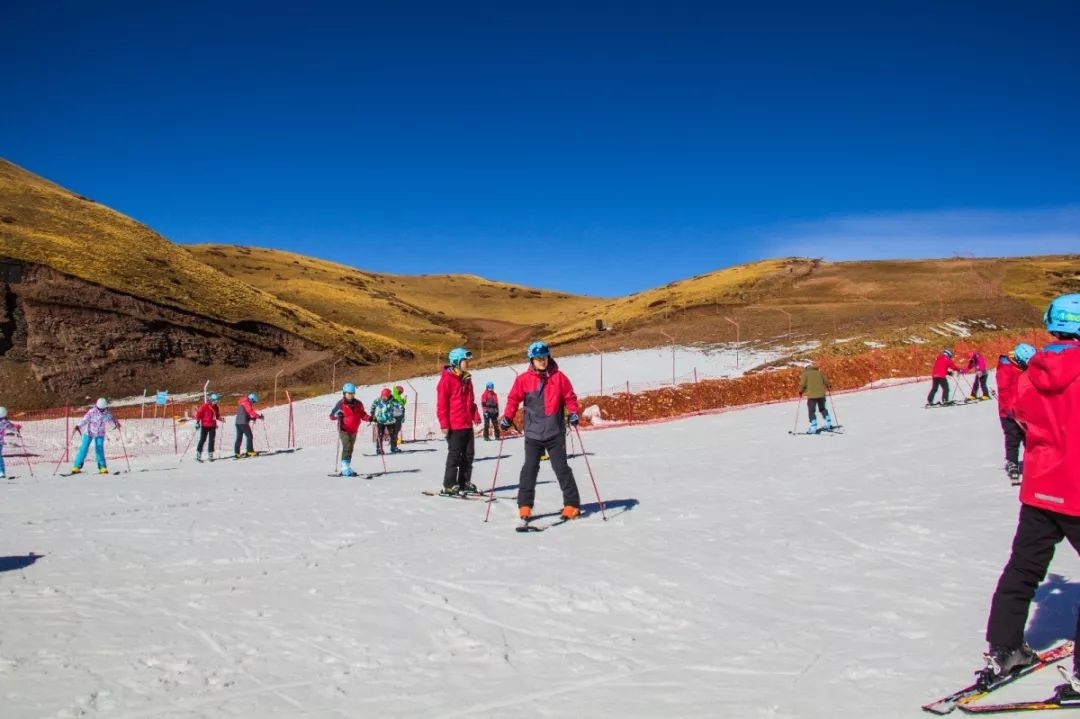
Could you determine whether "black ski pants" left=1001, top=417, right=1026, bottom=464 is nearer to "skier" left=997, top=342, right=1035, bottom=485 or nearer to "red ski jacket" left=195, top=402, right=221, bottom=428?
"skier" left=997, top=342, right=1035, bottom=485

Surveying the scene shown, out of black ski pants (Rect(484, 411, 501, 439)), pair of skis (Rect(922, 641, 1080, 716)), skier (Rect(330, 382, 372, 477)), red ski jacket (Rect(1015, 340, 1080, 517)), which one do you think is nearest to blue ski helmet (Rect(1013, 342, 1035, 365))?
red ski jacket (Rect(1015, 340, 1080, 517))

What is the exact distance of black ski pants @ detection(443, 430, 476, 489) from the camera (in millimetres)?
11883

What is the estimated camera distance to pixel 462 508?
10.7m

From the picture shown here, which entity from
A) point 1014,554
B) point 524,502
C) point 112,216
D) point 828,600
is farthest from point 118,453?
point 112,216

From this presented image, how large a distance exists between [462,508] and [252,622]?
5.18 meters

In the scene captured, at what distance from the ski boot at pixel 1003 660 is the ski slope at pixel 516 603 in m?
0.12

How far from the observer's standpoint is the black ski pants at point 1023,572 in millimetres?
4129

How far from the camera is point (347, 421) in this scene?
15523 mm

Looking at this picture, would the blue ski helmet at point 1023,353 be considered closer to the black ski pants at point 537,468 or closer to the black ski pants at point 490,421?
the black ski pants at point 537,468

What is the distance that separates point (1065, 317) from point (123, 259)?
221 ft

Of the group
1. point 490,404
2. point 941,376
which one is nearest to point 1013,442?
point 941,376

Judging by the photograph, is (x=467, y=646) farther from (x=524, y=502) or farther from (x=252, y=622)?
(x=524, y=502)

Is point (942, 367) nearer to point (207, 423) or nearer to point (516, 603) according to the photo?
point (516, 603)

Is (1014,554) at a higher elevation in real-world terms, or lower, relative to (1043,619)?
higher
